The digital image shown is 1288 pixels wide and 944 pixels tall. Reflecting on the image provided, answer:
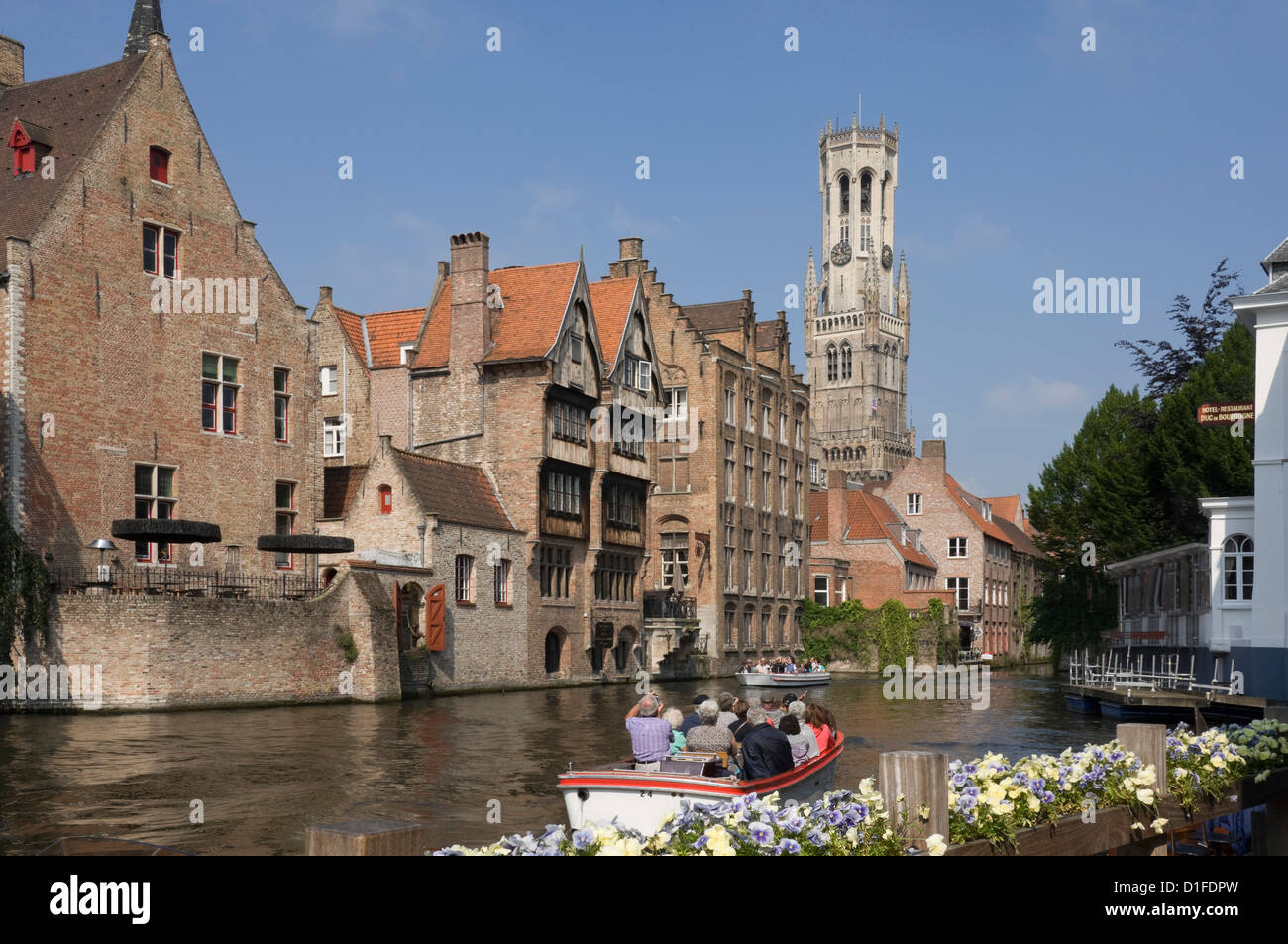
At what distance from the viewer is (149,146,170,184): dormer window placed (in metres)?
39.4

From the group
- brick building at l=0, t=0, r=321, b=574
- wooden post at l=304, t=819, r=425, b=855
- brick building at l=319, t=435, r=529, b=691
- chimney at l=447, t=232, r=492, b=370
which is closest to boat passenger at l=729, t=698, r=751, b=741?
wooden post at l=304, t=819, r=425, b=855

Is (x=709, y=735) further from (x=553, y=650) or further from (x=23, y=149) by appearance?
(x=553, y=650)

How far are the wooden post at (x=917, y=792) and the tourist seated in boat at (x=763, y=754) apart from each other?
617 cm

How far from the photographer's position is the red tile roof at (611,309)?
54531 mm

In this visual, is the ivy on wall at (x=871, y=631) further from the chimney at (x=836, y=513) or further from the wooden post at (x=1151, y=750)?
the wooden post at (x=1151, y=750)

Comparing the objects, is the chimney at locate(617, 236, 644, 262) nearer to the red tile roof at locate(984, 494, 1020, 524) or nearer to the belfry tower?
the red tile roof at locate(984, 494, 1020, 524)

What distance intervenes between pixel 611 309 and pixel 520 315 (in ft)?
22.2

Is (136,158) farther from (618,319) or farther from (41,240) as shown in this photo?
(618,319)

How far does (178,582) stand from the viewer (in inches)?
1515

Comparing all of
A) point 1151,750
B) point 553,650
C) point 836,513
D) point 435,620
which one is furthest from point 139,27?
point 836,513

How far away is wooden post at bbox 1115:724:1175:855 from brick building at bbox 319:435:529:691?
2921 cm

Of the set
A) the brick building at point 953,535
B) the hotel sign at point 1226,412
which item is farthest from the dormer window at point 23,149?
the brick building at point 953,535
